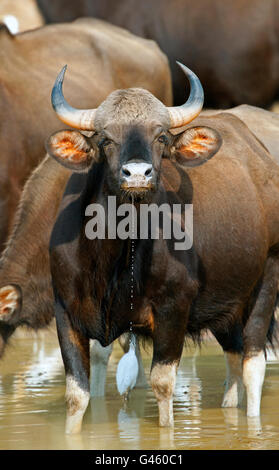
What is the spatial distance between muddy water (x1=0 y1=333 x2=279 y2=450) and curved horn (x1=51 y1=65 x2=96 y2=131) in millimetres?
1903

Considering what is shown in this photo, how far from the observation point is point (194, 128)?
275 inches

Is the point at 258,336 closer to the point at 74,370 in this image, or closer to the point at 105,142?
the point at 74,370

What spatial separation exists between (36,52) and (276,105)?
4.56 m

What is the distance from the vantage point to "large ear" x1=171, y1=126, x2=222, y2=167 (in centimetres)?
703

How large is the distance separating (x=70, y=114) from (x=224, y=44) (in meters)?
7.65

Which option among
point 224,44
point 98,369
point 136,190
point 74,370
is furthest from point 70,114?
point 224,44

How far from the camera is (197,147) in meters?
7.07

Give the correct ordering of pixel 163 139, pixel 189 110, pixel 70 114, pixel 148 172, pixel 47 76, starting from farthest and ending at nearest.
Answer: pixel 47 76 < pixel 189 110 < pixel 70 114 < pixel 163 139 < pixel 148 172

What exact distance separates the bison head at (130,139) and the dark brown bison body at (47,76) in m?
3.38

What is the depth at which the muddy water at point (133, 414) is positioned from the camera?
21.3 feet

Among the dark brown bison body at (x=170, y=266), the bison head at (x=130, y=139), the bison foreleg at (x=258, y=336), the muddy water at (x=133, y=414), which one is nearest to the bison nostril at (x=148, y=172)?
the bison head at (x=130, y=139)

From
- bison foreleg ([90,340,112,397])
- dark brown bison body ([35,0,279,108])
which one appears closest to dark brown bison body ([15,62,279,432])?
bison foreleg ([90,340,112,397])

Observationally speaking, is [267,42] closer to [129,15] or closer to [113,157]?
[129,15]

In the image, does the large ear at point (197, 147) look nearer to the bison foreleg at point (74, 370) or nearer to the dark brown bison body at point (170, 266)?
the dark brown bison body at point (170, 266)
